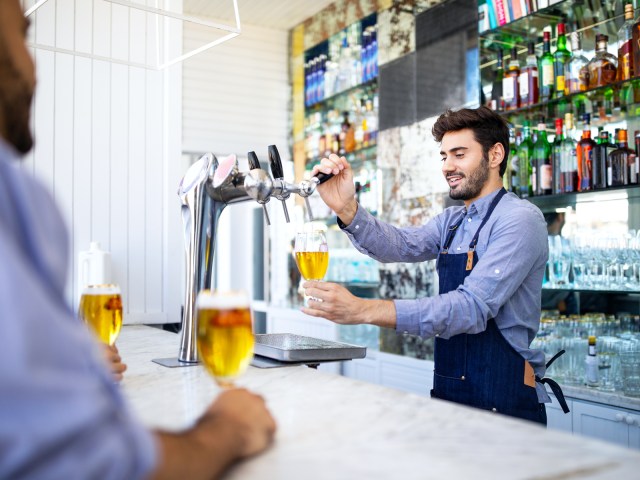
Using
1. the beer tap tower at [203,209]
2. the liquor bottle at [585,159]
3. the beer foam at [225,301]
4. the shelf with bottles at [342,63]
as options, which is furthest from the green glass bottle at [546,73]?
the beer foam at [225,301]

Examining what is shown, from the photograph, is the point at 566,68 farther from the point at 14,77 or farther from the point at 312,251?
the point at 14,77

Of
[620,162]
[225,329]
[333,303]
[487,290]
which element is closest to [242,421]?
[225,329]

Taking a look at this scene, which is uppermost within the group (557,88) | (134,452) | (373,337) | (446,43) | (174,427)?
(446,43)

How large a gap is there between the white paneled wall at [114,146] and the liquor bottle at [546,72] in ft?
6.06

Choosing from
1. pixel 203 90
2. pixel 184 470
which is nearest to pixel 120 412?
pixel 184 470

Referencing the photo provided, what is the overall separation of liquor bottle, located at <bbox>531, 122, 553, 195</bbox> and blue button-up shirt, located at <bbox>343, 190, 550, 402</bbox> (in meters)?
1.09

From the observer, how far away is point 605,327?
315 cm

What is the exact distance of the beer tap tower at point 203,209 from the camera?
168cm

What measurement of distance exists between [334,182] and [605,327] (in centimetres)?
163

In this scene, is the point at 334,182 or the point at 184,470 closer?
the point at 184,470

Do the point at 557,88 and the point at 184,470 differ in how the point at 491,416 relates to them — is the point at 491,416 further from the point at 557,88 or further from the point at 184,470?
the point at 557,88

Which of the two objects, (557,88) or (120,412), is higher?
(557,88)

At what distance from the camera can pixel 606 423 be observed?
2.80 metres

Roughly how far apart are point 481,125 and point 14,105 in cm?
208
